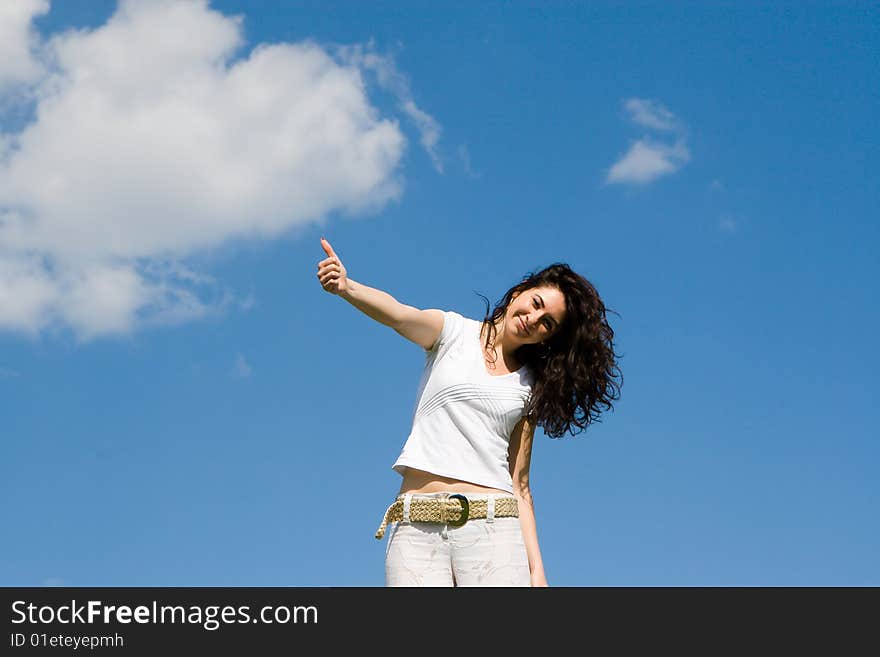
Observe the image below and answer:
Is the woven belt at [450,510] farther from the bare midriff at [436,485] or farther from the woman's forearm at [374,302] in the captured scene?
the woman's forearm at [374,302]

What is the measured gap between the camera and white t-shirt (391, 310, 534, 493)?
19.8 feet

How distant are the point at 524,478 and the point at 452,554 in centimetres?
74

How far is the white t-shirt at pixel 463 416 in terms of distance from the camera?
6.04 meters

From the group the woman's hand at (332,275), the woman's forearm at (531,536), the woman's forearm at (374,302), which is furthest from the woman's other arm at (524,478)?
the woman's hand at (332,275)

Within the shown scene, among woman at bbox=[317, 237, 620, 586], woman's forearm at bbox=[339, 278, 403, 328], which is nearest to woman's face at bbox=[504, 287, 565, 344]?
woman at bbox=[317, 237, 620, 586]

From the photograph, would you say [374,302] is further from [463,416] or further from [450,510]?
[450,510]

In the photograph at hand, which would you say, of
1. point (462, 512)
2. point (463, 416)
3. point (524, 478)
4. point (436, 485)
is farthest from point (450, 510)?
point (524, 478)

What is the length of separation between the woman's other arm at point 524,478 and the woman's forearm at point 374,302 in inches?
41.5

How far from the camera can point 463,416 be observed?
6102 millimetres

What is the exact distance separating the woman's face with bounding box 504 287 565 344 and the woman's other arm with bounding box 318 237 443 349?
1.51 feet
